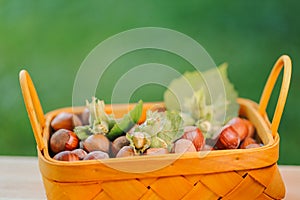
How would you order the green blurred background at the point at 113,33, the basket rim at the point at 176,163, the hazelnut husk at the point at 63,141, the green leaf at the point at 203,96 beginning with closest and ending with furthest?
the basket rim at the point at 176,163
the hazelnut husk at the point at 63,141
the green leaf at the point at 203,96
the green blurred background at the point at 113,33

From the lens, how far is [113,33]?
1.78 m

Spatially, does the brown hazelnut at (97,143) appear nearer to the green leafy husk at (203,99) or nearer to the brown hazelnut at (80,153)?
the brown hazelnut at (80,153)

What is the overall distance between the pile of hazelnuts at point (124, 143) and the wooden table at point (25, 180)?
104 mm

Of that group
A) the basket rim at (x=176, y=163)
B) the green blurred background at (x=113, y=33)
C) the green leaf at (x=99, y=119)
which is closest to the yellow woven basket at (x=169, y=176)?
the basket rim at (x=176, y=163)

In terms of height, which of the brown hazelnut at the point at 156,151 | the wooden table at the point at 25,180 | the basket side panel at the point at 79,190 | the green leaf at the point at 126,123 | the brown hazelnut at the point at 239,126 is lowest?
the wooden table at the point at 25,180

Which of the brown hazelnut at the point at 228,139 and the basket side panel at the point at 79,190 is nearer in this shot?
the basket side panel at the point at 79,190

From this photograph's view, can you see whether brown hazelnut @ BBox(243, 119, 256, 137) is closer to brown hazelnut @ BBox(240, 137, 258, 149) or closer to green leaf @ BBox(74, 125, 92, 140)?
brown hazelnut @ BBox(240, 137, 258, 149)

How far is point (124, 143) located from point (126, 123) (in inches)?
2.0

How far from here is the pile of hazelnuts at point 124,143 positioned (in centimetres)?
84

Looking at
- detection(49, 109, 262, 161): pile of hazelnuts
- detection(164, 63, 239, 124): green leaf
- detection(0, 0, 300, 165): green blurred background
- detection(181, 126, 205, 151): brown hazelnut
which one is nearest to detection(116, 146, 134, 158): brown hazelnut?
detection(49, 109, 262, 161): pile of hazelnuts

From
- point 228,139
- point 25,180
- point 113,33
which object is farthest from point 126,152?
point 113,33

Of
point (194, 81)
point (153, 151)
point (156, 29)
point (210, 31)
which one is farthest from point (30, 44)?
point (153, 151)

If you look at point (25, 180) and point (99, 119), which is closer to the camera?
point (99, 119)

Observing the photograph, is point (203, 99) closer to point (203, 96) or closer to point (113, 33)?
point (203, 96)
